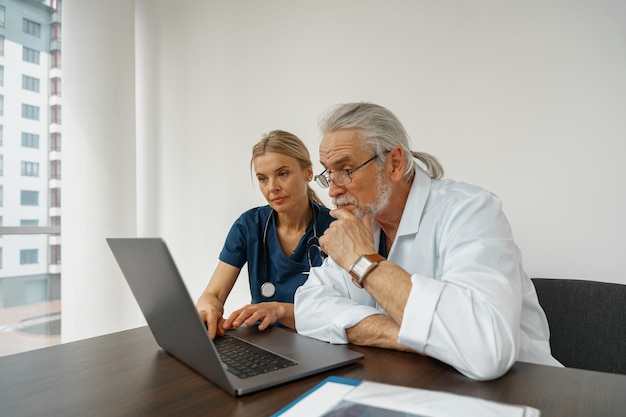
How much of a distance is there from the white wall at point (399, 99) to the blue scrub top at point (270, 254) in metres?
0.68

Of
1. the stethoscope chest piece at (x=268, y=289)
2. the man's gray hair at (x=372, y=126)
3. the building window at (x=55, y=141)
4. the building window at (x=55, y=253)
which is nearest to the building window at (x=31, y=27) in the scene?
the building window at (x=55, y=141)

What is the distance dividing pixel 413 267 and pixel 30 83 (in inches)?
111

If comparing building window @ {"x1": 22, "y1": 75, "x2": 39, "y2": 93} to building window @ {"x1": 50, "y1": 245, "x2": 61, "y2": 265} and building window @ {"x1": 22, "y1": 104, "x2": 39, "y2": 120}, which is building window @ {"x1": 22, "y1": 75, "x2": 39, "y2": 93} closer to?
building window @ {"x1": 22, "y1": 104, "x2": 39, "y2": 120}

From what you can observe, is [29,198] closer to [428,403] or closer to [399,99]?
[399,99]

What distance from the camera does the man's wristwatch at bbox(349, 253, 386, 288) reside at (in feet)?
3.14

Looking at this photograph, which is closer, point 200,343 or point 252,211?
point 200,343

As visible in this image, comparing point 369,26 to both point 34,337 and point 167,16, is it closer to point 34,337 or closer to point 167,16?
point 167,16

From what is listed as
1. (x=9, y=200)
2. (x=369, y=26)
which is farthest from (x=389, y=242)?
(x=9, y=200)

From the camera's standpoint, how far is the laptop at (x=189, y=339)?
65 centimetres

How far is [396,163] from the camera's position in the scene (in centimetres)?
129

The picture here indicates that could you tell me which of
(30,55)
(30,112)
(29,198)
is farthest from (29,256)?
(30,55)

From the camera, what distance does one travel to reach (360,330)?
3.07 feet

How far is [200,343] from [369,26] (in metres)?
1.97

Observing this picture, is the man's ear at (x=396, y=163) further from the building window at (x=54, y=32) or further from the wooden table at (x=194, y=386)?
the building window at (x=54, y=32)
